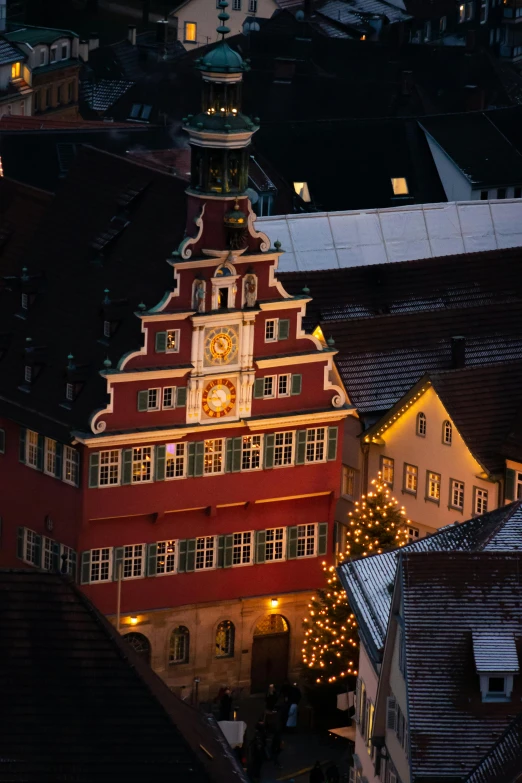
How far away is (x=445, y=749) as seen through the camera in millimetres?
105062

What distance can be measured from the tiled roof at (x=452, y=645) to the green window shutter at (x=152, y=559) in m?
38.1

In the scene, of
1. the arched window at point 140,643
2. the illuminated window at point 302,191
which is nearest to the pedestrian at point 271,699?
the arched window at point 140,643

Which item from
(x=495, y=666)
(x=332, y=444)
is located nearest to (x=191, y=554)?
(x=332, y=444)

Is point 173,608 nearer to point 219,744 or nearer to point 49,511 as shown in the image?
point 49,511

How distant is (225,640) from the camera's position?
485 feet

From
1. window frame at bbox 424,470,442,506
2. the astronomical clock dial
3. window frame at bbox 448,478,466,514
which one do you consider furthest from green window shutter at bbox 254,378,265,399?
window frame at bbox 448,478,466,514

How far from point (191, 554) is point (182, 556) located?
44 cm

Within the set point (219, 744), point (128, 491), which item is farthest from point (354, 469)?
point (219, 744)

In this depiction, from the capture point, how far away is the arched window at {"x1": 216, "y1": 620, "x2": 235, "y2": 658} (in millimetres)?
147625

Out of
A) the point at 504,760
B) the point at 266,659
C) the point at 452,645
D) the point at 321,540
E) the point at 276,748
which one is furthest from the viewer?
the point at 321,540

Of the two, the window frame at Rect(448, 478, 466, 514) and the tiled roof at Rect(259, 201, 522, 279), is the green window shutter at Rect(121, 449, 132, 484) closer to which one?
the window frame at Rect(448, 478, 466, 514)

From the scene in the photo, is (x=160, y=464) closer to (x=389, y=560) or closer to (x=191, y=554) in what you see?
(x=191, y=554)

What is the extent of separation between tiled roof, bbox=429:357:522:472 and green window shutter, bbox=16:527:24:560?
1800 cm

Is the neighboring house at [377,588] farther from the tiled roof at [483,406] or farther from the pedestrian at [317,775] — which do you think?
the tiled roof at [483,406]
